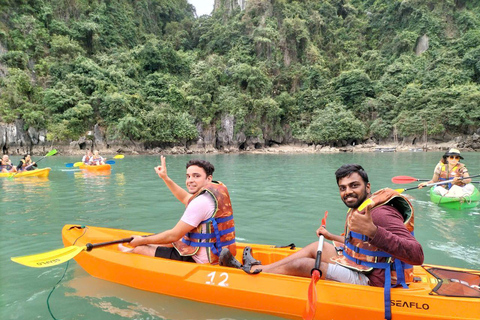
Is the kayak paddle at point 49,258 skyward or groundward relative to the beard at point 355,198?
groundward

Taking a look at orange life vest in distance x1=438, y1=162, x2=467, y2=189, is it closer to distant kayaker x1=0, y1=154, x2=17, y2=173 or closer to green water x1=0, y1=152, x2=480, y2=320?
green water x1=0, y1=152, x2=480, y2=320

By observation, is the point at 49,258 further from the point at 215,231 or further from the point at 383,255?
the point at 383,255

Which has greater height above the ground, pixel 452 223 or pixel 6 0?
pixel 6 0

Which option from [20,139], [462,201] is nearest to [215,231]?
[462,201]

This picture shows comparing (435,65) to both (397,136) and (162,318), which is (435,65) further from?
(162,318)

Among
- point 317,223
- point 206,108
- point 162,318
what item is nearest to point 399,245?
point 162,318

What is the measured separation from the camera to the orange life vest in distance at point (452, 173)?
665 centimetres

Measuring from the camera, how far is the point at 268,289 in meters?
2.66

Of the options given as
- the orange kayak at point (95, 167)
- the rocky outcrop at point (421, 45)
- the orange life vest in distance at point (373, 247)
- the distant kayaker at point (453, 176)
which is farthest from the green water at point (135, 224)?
the rocky outcrop at point (421, 45)

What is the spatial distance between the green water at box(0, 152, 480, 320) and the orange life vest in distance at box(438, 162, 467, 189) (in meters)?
0.63

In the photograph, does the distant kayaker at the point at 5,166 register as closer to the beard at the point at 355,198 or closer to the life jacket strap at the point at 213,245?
the life jacket strap at the point at 213,245

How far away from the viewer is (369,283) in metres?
2.42

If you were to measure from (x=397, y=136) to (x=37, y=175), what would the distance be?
3581cm

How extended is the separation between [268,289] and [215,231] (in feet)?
2.33
